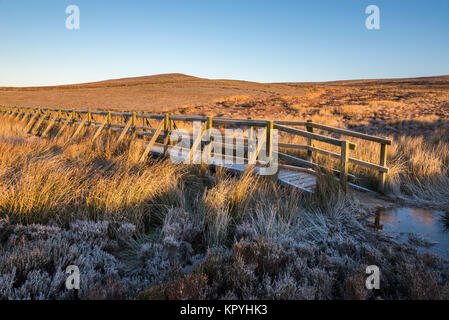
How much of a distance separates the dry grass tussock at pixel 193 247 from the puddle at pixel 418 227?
361 mm

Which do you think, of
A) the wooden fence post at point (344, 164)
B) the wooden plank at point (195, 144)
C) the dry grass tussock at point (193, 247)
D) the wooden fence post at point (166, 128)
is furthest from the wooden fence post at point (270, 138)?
the wooden fence post at point (166, 128)

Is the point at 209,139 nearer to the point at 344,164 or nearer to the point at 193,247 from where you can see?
the point at 344,164

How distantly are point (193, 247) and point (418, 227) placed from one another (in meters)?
3.41

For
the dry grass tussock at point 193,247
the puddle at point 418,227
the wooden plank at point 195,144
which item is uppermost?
the wooden plank at point 195,144

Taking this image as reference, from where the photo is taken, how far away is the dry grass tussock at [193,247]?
256 cm

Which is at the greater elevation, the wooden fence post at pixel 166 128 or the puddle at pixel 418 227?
the wooden fence post at pixel 166 128

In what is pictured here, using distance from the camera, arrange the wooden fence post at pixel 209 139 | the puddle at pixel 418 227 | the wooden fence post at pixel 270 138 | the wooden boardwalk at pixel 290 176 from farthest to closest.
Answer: the wooden fence post at pixel 209 139 < the wooden fence post at pixel 270 138 < the wooden boardwalk at pixel 290 176 < the puddle at pixel 418 227

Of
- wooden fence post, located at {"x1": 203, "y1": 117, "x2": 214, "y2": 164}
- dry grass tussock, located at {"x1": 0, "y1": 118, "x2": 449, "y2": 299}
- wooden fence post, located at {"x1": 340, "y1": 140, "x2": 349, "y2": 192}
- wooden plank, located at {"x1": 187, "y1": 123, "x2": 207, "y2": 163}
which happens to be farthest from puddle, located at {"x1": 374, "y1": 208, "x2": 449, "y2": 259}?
wooden plank, located at {"x1": 187, "y1": 123, "x2": 207, "y2": 163}

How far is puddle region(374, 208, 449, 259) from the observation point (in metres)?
4.03

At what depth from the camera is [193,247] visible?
3.82 m

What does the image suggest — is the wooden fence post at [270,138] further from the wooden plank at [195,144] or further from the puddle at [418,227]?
the puddle at [418,227]

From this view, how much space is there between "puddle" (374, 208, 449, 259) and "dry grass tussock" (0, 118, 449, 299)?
36 cm
